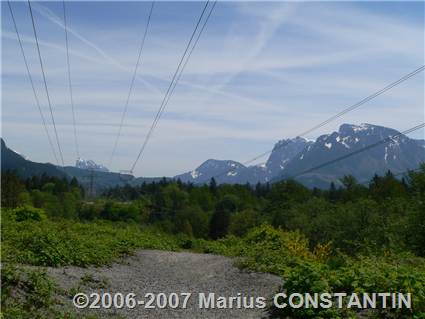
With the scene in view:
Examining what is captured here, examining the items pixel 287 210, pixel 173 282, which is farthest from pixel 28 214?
pixel 287 210

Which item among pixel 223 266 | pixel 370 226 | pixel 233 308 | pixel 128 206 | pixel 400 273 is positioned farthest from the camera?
pixel 128 206

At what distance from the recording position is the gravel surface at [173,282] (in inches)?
451

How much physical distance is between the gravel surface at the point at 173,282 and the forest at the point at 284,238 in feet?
2.44

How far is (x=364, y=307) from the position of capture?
9531mm

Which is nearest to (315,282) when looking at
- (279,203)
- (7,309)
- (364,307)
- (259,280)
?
(364,307)

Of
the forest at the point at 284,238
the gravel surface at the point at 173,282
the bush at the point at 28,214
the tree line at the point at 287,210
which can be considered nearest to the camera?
the forest at the point at 284,238

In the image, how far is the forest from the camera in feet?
33.5

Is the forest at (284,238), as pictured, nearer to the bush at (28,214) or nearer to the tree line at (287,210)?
the bush at (28,214)

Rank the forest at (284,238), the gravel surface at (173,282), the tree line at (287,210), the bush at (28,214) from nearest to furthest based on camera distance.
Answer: the forest at (284,238), the gravel surface at (173,282), the bush at (28,214), the tree line at (287,210)

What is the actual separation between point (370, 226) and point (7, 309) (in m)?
47.7

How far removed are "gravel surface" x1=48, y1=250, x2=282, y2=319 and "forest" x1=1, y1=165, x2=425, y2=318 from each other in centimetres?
74

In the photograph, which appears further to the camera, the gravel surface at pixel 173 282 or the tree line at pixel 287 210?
the tree line at pixel 287 210

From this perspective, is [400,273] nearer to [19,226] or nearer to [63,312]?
[63,312]

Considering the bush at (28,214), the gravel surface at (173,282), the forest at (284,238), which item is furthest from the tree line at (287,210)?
the bush at (28,214)
